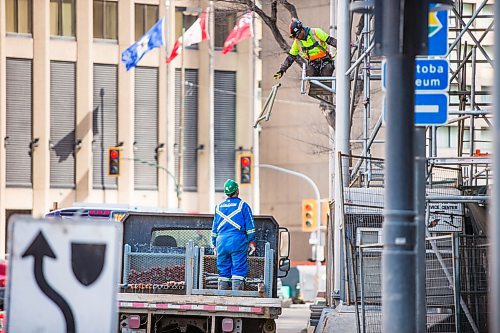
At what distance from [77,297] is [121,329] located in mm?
7937

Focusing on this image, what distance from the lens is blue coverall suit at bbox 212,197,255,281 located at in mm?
16500

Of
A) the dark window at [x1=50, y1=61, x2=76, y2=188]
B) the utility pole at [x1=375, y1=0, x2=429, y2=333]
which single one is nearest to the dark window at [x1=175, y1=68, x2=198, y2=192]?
the dark window at [x1=50, y1=61, x2=76, y2=188]

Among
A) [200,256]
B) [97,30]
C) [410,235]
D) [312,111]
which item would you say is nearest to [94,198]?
[97,30]

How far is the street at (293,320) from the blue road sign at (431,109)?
1498 cm

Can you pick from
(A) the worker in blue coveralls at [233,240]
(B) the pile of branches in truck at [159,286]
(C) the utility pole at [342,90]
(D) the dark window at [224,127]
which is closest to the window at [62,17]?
(D) the dark window at [224,127]

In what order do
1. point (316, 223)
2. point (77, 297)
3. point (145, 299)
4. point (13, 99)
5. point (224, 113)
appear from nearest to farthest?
point (77, 297), point (145, 299), point (316, 223), point (13, 99), point (224, 113)

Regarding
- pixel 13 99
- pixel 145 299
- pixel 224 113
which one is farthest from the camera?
pixel 224 113

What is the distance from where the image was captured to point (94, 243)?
816cm

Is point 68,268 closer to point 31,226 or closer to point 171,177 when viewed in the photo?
point 31,226

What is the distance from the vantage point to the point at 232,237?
54.1 ft

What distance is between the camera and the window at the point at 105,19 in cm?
6059

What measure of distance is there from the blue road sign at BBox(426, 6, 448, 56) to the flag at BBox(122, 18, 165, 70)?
39.0m

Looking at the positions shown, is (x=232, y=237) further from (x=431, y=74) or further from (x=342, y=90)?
(x=431, y=74)

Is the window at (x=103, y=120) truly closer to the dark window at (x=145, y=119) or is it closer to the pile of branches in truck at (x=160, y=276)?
the dark window at (x=145, y=119)
